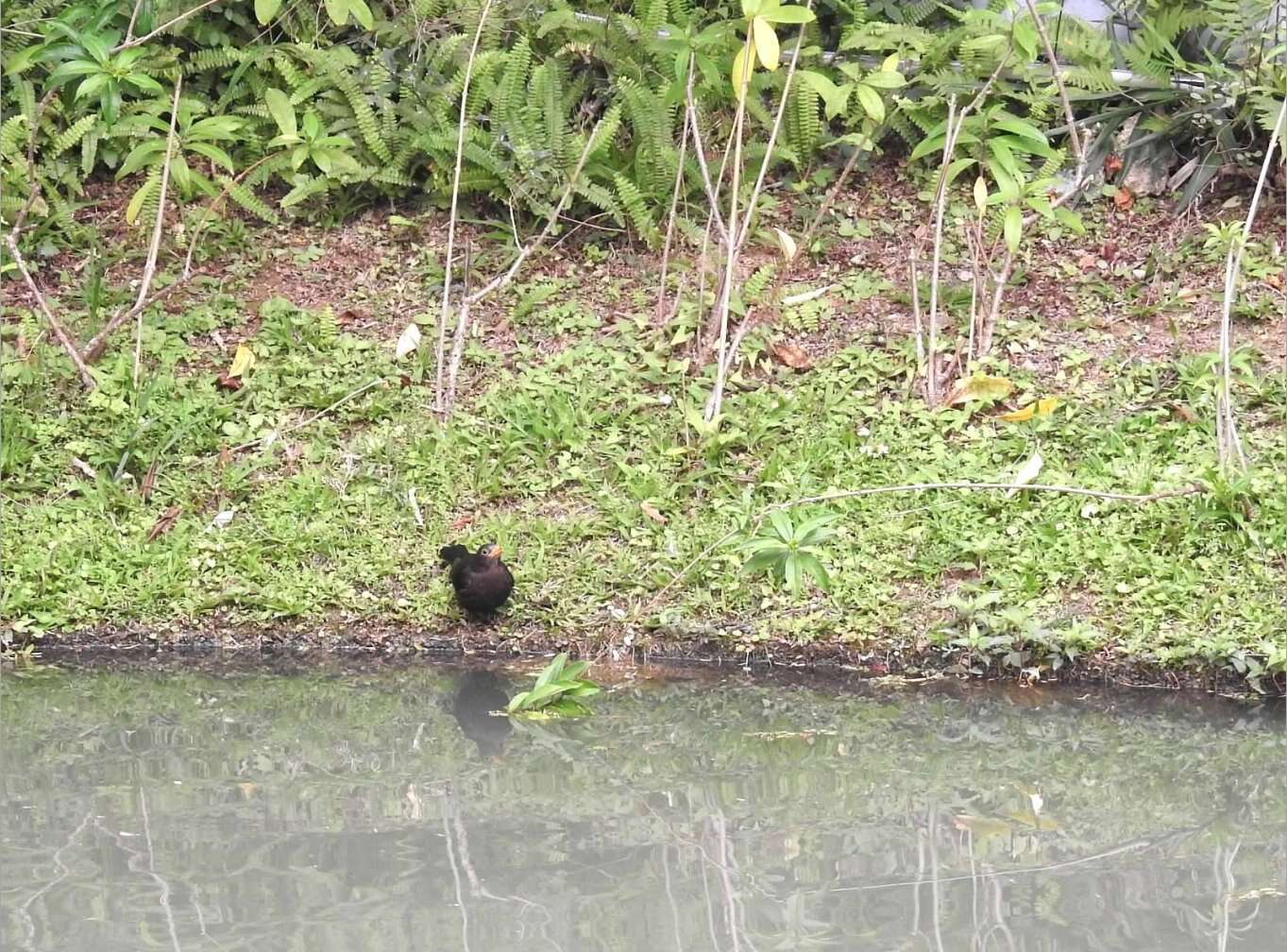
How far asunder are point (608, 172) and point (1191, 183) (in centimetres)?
267

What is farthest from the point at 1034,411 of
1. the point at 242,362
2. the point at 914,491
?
the point at 242,362

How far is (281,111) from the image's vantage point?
22.4 ft

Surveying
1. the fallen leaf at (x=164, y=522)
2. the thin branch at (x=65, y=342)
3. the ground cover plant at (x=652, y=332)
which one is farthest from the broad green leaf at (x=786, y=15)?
the thin branch at (x=65, y=342)

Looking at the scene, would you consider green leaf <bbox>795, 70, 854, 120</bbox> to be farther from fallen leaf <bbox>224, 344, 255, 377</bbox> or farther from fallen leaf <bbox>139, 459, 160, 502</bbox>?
fallen leaf <bbox>139, 459, 160, 502</bbox>

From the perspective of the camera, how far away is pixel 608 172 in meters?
6.63

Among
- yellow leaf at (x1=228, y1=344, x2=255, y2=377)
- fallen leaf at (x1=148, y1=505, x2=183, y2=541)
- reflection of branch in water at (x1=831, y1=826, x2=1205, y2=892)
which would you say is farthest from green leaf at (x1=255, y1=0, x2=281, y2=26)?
reflection of branch in water at (x1=831, y1=826, x2=1205, y2=892)

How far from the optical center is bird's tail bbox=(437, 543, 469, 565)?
16.5 ft

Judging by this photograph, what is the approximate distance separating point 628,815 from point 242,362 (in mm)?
3139

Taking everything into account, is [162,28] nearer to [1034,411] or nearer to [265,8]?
[265,8]

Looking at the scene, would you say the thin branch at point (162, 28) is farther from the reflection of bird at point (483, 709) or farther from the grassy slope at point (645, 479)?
the reflection of bird at point (483, 709)

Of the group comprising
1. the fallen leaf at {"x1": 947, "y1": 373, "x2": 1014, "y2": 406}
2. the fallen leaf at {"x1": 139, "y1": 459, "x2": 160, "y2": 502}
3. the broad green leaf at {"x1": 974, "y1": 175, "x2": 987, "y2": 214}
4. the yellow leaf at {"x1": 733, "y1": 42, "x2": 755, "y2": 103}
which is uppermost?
the yellow leaf at {"x1": 733, "y1": 42, "x2": 755, "y2": 103}

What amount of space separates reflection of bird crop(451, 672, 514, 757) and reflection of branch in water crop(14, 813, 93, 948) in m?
1.14

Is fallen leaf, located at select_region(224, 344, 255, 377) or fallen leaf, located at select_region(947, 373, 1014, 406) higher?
fallen leaf, located at select_region(224, 344, 255, 377)

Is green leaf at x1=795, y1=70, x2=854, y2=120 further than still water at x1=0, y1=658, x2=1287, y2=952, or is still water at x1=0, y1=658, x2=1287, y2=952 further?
green leaf at x1=795, y1=70, x2=854, y2=120
